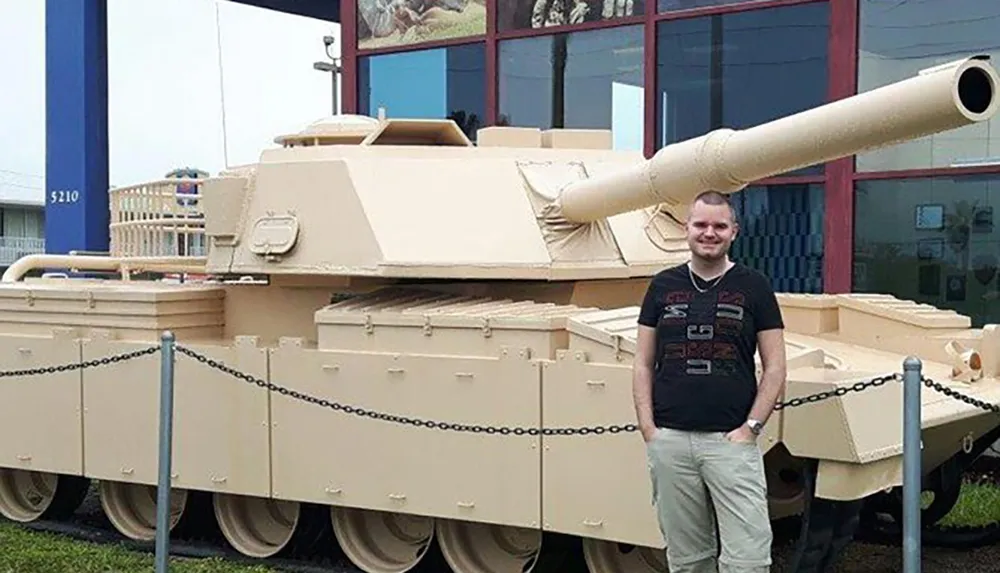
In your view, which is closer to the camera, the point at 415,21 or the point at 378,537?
the point at 378,537

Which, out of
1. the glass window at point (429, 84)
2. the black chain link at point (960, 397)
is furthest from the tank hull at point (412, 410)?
the glass window at point (429, 84)

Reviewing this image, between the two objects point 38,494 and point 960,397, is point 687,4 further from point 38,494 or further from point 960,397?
point 960,397

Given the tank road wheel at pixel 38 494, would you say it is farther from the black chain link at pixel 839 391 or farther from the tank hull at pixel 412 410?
the black chain link at pixel 839 391

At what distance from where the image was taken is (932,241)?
12148mm

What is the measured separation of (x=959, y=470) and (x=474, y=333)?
11.2 ft

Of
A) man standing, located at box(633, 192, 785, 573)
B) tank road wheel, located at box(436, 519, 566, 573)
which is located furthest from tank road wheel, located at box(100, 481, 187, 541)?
man standing, located at box(633, 192, 785, 573)

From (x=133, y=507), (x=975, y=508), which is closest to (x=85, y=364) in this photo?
(x=133, y=507)

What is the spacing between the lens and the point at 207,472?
8477 mm

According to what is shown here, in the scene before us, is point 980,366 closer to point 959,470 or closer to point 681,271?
point 959,470

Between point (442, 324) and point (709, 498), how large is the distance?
2401 millimetres

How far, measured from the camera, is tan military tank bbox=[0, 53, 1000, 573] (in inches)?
263

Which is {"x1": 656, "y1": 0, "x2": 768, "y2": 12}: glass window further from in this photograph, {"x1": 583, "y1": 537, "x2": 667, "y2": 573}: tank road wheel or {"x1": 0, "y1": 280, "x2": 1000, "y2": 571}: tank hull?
{"x1": 583, "y1": 537, "x2": 667, "y2": 573}: tank road wheel

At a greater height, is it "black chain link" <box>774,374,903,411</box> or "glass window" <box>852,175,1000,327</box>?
"glass window" <box>852,175,1000,327</box>

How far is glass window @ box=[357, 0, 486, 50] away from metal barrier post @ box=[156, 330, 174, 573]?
8610 millimetres
